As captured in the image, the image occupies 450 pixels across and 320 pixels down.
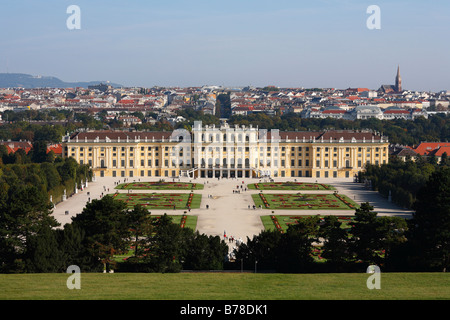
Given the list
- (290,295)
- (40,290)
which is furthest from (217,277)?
(40,290)

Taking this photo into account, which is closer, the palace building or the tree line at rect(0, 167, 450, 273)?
the tree line at rect(0, 167, 450, 273)

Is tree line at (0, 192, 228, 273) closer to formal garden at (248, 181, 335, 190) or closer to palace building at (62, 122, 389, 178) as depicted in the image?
formal garden at (248, 181, 335, 190)

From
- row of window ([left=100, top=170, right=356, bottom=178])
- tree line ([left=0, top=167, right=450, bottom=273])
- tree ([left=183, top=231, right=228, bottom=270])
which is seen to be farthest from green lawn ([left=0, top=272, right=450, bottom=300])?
row of window ([left=100, top=170, right=356, bottom=178])

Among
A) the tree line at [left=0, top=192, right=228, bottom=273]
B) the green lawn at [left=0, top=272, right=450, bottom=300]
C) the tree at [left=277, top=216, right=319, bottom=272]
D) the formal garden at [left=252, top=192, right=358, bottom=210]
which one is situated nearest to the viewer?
the green lawn at [left=0, top=272, right=450, bottom=300]

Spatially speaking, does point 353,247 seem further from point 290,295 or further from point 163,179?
point 163,179

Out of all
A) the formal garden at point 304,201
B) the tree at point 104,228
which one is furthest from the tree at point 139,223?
the formal garden at point 304,201

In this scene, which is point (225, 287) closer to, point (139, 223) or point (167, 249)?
point (167, 249)

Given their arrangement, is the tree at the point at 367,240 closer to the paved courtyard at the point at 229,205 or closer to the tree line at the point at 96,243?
the tree line at the point at 96,243
